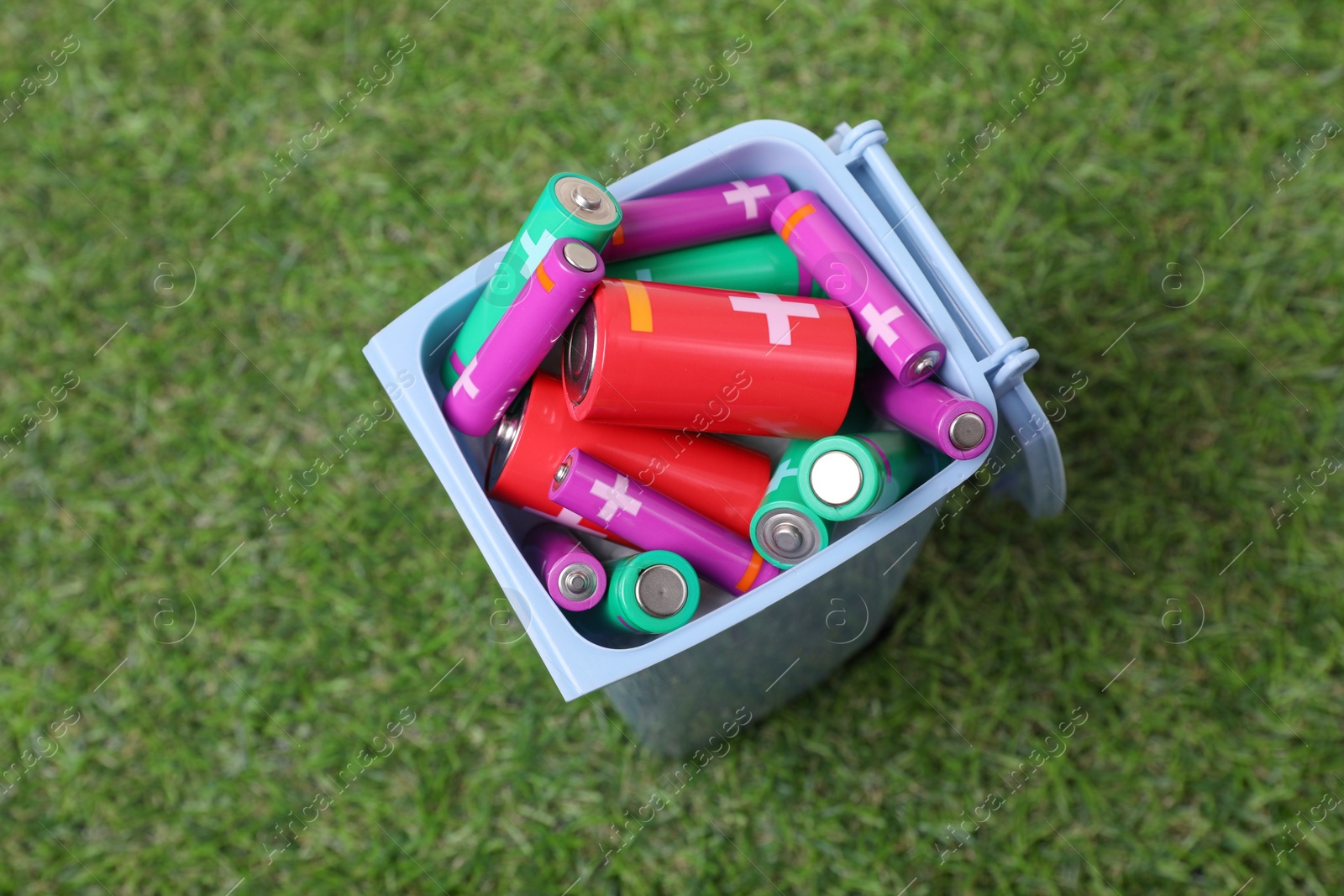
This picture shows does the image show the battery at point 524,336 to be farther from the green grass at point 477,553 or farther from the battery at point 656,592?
the green grass at point 477,553

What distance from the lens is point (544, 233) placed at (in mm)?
771

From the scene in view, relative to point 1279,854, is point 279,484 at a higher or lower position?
higher

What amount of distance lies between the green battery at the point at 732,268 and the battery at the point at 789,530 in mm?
183

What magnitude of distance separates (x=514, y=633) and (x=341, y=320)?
1.84 ft

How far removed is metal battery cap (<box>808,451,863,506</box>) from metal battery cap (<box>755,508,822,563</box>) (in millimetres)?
27

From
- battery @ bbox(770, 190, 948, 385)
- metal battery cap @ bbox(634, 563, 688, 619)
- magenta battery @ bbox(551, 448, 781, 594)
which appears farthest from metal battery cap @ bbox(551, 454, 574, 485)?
battery @ bbox(770, 190, 948, 385)

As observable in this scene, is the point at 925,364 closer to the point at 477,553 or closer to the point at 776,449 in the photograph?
the point at 776,449

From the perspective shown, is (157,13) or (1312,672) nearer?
(1312,672)

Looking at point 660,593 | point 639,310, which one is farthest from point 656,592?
point 639,310

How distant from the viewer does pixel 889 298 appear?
0.80 m

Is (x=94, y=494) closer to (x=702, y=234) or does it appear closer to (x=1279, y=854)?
(x=702, y=234)

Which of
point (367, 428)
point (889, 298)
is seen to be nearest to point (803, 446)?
point (889, 298)

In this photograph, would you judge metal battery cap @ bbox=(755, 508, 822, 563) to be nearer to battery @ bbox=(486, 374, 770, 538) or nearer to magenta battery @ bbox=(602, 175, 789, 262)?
battery @ bbox=(486, 374, 770, 538)

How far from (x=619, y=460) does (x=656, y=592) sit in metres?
0.12
